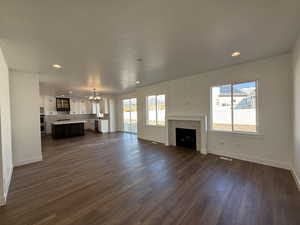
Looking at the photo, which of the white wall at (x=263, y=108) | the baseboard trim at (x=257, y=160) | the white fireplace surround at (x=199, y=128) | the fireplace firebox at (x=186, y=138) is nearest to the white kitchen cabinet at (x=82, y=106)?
the white fireplace surround at (x=199, y=128)

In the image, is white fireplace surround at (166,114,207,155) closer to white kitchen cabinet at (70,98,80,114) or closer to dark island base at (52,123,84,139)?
dark island base at (52,123,84,139)

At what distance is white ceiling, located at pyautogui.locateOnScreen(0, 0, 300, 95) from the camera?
5.04 feet

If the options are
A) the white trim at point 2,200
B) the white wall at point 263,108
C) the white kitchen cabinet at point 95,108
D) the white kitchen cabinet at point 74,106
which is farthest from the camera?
the white kitchen cabinet at point 95,108

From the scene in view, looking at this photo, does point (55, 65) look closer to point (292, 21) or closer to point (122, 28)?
point (122, 28)

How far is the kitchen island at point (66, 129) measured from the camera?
7.60m

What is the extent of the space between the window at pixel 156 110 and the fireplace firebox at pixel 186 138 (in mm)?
971

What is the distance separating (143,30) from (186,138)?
4.21 meters

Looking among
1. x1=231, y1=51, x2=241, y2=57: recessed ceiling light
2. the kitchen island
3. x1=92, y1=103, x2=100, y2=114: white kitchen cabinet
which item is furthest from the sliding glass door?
x1=231, y1=51, x2=241, y2=57: recessed ceiling light

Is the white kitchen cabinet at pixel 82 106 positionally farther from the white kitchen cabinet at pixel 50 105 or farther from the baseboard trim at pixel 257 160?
the baseboard trim at pixel 257 160

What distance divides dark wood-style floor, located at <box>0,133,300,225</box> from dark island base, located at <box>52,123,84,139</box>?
4507 millimetres

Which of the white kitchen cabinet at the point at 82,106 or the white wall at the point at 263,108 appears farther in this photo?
the white kitchen cabinet at the point at 82,106

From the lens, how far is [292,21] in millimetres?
1881

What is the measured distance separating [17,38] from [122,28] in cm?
181

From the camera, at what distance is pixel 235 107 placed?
3.89 metres
